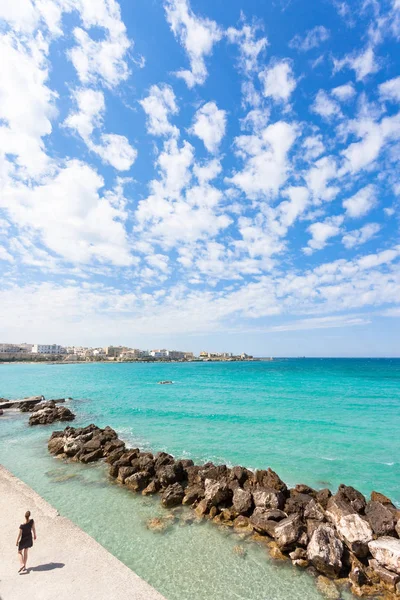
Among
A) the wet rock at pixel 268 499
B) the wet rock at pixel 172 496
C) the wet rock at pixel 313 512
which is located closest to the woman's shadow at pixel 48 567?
the wet rock at pixel 172 496

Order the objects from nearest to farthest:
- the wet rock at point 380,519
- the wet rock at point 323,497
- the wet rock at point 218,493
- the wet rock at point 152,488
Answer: the wet rock at point 380,519 → the wet rock at point 218,493 → the wet rock at point 323,497 → the wet rock at point 152,488

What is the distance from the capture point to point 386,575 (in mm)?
7918

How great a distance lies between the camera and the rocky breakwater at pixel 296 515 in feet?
26.8

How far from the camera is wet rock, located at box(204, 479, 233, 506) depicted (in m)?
11.4

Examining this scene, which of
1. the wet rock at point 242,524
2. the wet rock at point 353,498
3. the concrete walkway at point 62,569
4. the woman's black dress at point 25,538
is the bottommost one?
the wet rock at point 242,524

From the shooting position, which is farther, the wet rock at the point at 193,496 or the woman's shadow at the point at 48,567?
the wet rock at the point at 193,496

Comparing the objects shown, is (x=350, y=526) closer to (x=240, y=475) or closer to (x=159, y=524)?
(x=240, y=475)

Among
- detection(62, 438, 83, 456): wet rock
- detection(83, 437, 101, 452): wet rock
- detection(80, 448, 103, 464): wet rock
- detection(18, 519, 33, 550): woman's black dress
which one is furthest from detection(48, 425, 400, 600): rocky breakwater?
detection(18, 519, 33, 550): woman's black dress

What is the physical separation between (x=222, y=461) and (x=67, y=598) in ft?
39.4

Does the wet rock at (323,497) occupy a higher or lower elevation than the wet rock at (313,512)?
lower

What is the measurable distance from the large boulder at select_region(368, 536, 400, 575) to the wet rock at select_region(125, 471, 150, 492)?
8.86 m

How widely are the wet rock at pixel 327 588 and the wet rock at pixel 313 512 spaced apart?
2.09m

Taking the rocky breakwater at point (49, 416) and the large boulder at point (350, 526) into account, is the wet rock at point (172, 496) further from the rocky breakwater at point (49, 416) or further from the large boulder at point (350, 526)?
the rocky breakwater at point (49, 416)

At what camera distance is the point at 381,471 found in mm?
16422
